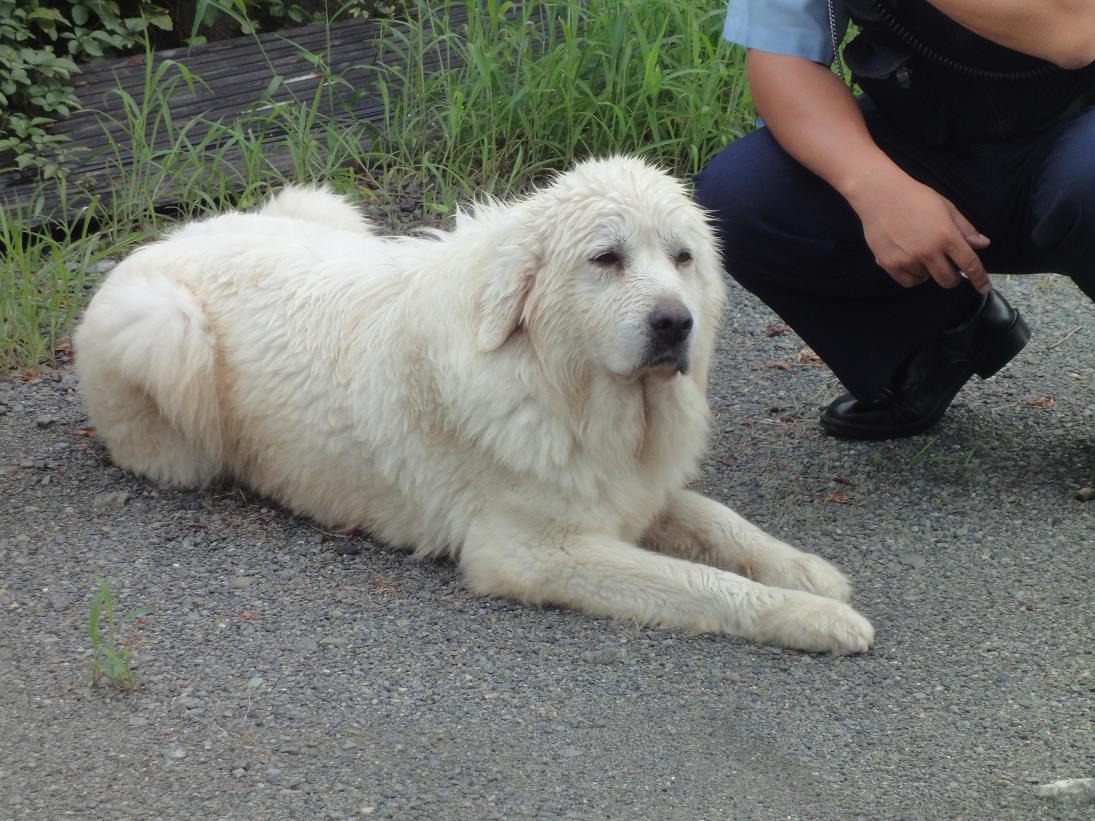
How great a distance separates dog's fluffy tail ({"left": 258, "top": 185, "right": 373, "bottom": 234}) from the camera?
14.9 feet

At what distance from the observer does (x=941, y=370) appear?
13.5 feet

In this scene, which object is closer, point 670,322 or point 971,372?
point 670,322

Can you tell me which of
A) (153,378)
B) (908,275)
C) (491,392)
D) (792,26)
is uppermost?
(792,26)

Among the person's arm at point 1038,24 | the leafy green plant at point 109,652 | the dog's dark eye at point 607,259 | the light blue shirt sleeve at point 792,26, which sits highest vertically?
the person's arm at point 1038,24

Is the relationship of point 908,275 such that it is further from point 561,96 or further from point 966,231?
point 561,96

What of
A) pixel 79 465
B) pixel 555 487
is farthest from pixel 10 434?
pixel 555 487

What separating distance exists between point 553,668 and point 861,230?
1583 millimetres

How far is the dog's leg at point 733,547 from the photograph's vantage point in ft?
11.0

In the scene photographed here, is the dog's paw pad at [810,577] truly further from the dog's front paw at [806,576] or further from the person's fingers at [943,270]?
the person's fingers at [943,270]

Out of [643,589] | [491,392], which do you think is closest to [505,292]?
[491,392]

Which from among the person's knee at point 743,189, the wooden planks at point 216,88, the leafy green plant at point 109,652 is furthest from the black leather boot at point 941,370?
the wooden planks at point 216,88

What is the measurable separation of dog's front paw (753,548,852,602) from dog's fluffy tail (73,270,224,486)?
1.66 metres

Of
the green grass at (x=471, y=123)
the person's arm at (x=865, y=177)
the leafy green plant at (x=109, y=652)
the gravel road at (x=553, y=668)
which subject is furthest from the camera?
the green grass at (x=471, y=123)

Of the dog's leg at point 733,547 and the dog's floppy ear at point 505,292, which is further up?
the dog's floppy ear at point 505,292
